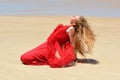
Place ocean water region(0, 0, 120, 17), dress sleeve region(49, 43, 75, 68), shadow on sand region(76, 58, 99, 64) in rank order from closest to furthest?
dress sleeve region(49, 43, 75, 68) < shadow on sand region(76, 58, 99, 64) < ocean water region(0, 0, 120, 17)

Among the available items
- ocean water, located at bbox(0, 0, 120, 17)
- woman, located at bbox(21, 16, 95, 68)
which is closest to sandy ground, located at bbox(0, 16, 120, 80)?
woman, located at bbox(21, 16, 95, 68)

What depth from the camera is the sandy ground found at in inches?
325

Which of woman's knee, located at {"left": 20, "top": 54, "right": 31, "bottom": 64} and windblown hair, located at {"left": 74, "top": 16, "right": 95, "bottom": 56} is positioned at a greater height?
windblown hair, located at {"left": 74, "top": 16, "right": 95, "bottom": 56}

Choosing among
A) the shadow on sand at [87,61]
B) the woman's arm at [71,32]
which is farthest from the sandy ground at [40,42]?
the woman's arm at [71,32]

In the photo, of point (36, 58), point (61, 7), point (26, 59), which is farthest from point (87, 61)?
point (61, 7)

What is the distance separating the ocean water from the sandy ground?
2091 mm

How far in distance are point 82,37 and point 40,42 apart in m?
3.08

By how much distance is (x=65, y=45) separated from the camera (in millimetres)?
9391

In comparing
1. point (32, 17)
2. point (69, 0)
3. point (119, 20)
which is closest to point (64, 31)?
point (119, 20)

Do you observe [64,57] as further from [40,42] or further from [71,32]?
[40,42]

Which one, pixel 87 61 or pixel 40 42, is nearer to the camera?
pixel 87 61

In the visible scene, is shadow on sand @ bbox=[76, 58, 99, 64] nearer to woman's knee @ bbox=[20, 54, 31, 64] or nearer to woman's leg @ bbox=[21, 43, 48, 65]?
woman's leg @ bbox=[21, 43, 48, 65]

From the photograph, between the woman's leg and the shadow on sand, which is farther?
the shadow on sand

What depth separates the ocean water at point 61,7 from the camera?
20188mm
